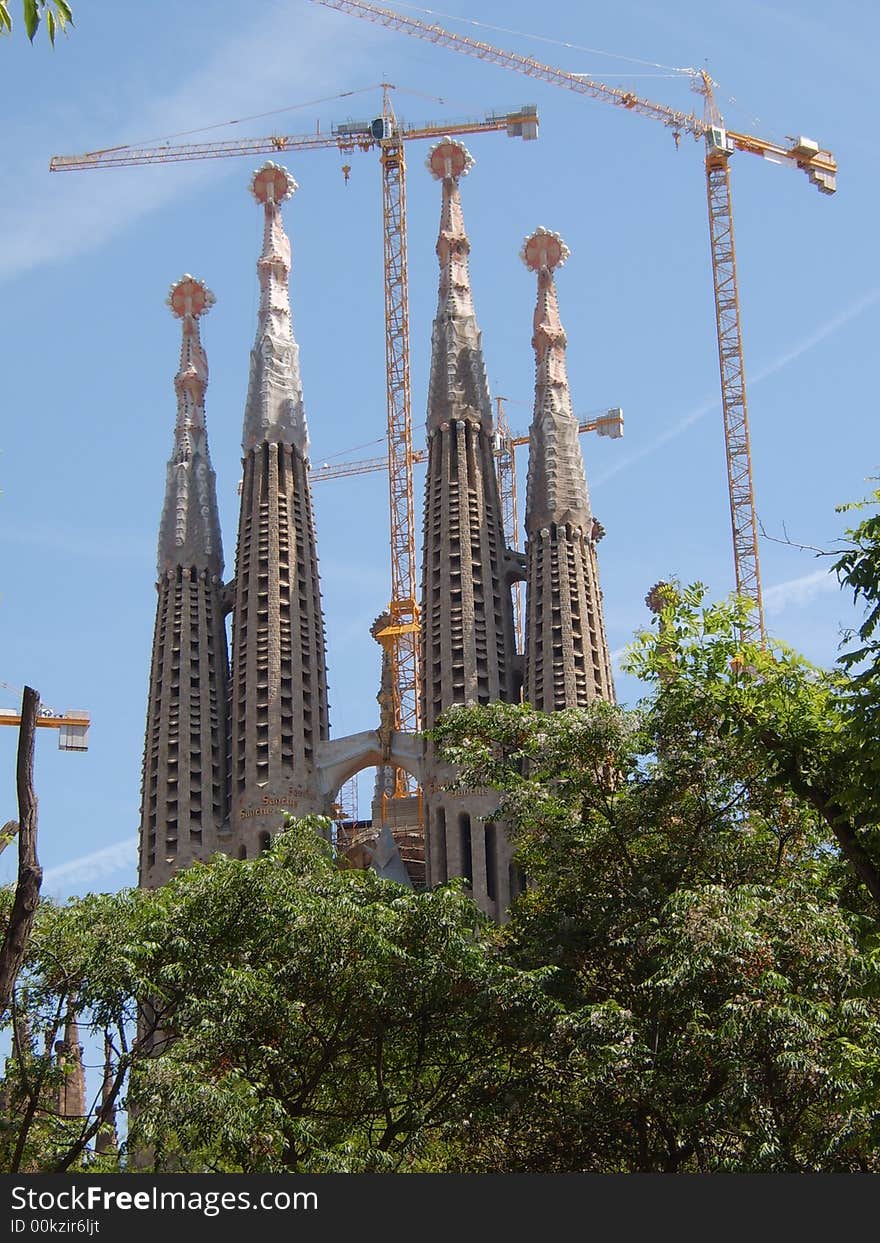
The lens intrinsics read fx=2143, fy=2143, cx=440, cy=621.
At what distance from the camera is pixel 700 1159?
82.3ft

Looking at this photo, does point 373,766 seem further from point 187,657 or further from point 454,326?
point 454,326

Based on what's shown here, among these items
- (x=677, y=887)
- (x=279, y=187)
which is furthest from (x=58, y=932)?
(x=279, y=187)

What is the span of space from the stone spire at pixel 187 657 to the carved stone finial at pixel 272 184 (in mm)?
3884

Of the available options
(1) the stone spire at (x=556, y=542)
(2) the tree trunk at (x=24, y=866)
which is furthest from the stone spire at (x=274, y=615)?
(2) the tree trunk at (x=24, y=866)

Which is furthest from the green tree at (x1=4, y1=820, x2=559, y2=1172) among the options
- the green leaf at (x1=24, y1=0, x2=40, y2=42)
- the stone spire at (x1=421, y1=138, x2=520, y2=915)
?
the stone spire at (x1=421, y1=138, x2=520, y2=915)

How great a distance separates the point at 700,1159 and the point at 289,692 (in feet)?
143

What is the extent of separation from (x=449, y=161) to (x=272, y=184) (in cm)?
630

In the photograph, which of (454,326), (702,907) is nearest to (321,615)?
(454,326)

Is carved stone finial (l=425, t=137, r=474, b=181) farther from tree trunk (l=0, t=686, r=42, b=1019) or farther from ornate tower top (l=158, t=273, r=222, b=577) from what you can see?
tree trunk (l=0, t=686, r=42, b=1019)

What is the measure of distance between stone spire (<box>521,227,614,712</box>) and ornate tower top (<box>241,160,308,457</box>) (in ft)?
26.8

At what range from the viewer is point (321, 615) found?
69.7 metres

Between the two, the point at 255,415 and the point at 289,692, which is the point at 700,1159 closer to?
the point at 289,692

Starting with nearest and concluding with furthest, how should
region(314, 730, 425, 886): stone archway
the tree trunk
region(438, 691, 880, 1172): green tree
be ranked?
the tree trunk < region(438, 691, 880, 1172): green tree < region(314, 730, 425, 886): stone archway

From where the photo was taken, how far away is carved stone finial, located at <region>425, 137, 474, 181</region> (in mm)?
74562
